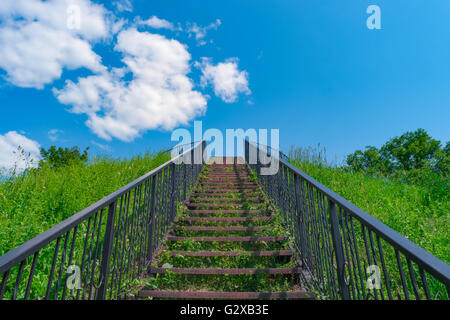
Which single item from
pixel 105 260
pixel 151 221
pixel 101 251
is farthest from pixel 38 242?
pixel 101 251

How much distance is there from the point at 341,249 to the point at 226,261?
1816 mm

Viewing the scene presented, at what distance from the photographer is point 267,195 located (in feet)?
19.1

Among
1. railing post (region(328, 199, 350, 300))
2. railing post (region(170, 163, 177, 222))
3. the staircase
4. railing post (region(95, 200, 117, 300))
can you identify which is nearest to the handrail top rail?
railing post (region(95, 200, 117, 300))

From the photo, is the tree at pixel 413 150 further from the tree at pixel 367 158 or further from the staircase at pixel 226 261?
the staircase at pixel 226 261

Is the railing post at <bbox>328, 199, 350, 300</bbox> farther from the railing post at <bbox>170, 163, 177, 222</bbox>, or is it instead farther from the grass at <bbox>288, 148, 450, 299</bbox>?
the railing post at <bbox>170, 163, 177, 222</bbox>

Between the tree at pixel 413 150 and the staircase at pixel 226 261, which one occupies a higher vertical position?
the tree at pixel 413 150

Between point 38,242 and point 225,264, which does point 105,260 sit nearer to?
point 38,242

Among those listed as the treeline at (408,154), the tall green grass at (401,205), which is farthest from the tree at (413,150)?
the tall green grass at (401,205)

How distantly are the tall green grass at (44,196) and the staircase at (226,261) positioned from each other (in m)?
1.97

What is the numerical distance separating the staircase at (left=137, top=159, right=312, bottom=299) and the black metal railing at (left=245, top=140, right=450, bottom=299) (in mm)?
280

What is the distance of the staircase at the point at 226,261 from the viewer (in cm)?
291
